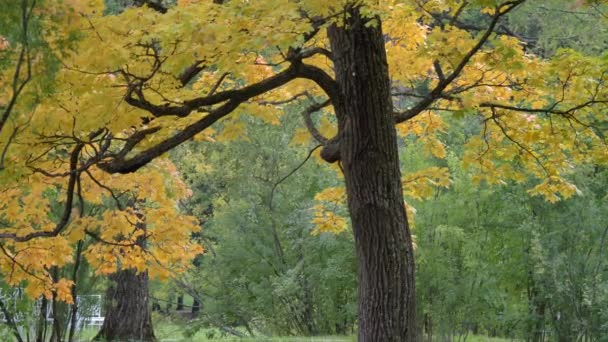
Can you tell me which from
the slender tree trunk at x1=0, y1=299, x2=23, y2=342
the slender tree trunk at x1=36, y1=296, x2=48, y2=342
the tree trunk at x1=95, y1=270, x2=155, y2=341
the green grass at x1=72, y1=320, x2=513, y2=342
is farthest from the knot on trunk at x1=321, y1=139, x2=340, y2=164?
the green grass at x1=72, y1=320, x2=513, y2=342

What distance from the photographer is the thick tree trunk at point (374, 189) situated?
5898 millimetres

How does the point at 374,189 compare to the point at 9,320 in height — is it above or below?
above

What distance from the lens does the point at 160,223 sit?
8.41 metres

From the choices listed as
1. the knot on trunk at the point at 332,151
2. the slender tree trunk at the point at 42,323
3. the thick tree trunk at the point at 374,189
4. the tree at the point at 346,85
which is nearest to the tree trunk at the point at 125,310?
the slender tree trunk at the point at 42,323

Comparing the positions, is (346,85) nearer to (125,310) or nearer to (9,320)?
(9,320)

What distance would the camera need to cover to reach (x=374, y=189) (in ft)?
19.4

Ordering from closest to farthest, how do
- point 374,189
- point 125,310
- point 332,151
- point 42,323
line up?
point 374,189
point 332,151
point 42,323
point 125,310

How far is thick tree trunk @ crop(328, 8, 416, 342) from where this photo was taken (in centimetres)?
590

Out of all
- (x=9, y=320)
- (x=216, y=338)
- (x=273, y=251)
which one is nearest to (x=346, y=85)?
(x=9, y=320)

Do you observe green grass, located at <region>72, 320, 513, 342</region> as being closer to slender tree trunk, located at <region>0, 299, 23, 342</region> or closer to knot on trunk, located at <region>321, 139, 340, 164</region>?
slender tree trunk, located at <region>0, 299, 23, 342</region>

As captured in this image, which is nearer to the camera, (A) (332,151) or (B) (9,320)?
(A) (332,151)

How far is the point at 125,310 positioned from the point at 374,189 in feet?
23.0

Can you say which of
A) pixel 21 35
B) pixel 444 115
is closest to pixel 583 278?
pixel 444 115

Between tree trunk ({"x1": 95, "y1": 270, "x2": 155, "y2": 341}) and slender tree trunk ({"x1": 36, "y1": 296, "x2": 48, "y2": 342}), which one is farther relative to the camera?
tree trunk ({"x1": 95, "y1": 270, "x2": 155, "y2": 341})
